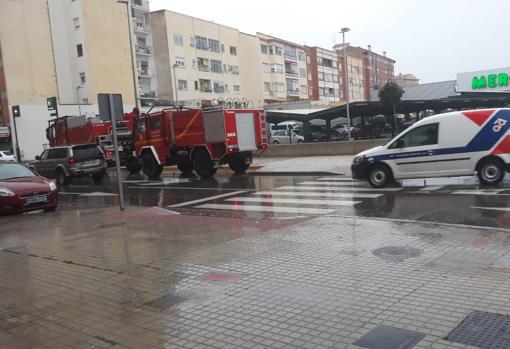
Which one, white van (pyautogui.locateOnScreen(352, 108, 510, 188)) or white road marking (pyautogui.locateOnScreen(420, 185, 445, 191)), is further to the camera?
white road marking (pyautogui.locateOnScreen(420, 185, 445, 191))

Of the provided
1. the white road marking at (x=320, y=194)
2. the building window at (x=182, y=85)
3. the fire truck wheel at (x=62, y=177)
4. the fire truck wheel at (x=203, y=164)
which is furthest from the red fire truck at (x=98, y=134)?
the building window at (x=182, y=85)

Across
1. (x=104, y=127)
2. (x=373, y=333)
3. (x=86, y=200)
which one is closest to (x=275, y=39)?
(x=104, y=127)

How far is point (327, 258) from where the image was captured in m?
6.67

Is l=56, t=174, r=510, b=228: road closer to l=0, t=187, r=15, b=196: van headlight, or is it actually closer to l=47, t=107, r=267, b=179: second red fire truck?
l=47, t=107, r=267, b=179: second red fire truck

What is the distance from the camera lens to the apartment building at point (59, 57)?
5016cm

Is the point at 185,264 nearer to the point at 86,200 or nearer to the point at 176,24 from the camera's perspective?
the point at 86,200

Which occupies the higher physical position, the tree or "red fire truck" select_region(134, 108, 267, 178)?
the tree

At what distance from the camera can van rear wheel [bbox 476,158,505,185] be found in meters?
12.6

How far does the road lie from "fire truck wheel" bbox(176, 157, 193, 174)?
262 centimetres

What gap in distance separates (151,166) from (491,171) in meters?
14.6

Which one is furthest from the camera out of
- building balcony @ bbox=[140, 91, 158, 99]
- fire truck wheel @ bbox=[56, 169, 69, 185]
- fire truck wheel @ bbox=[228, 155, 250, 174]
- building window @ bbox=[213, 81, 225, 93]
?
building window @ bbox=[213, 81, 225, 93]

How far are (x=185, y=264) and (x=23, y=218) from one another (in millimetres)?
7334

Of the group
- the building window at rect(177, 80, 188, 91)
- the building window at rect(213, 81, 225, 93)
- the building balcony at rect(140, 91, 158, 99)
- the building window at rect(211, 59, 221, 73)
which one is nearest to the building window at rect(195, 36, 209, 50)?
the building window at rect(211, 59, 221, 73)

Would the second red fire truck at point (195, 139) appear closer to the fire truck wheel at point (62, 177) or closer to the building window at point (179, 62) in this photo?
the fire truck wheel at point (62, 177)
